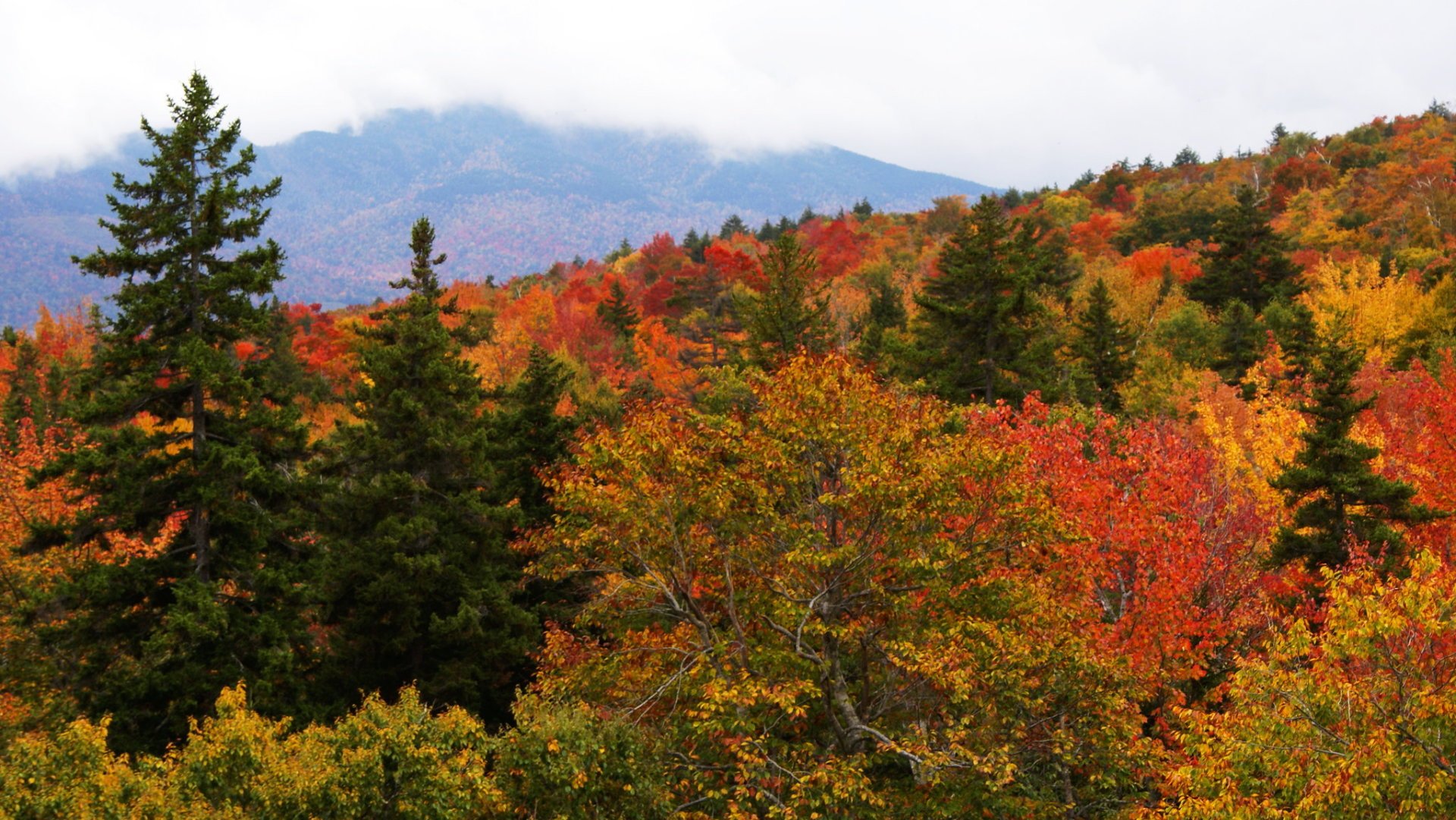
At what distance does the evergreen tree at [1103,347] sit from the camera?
130ft

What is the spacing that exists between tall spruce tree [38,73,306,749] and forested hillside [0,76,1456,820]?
0.08 m

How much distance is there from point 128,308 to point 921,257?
A: 218ft

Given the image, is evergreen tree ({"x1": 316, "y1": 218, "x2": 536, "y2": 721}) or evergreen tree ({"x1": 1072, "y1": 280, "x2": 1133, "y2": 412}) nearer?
evergreen tree ({"x1": 316, "y1": 218, "x2": 536, "y2": 721})

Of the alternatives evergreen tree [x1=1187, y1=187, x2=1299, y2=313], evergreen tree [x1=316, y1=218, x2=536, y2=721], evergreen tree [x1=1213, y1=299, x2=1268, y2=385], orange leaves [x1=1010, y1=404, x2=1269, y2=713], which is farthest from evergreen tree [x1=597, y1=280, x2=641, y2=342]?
orange leaves [x1=1010, y1=404, x2=1269, y2=713]

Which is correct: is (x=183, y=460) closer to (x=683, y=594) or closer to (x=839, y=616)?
(x=683, y=594)

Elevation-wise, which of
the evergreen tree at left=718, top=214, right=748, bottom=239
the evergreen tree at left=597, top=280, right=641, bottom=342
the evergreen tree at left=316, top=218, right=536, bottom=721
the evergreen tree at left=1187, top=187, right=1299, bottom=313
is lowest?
the evergreen tree at left=316, top=218, right=536, bottom=721

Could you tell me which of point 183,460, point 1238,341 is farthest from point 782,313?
point 1238,341

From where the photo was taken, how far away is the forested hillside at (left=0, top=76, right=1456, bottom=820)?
11531mm

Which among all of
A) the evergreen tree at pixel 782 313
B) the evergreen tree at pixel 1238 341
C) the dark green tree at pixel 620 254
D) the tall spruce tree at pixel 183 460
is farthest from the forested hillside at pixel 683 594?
the dark green tree at pixel 620 254

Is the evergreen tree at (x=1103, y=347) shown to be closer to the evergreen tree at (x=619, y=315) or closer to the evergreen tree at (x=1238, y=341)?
the evergreen tree at (x=1238, y=341)

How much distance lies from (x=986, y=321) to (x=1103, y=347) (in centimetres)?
902

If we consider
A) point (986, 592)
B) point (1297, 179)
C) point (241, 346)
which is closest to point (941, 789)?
point (986, 592)

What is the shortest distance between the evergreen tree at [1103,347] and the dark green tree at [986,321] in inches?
221

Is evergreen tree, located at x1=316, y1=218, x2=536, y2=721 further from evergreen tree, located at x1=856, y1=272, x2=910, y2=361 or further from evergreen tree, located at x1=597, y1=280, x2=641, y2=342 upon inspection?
evergreen tree, located at x1=597, y1=280, x2=641, y2=342
